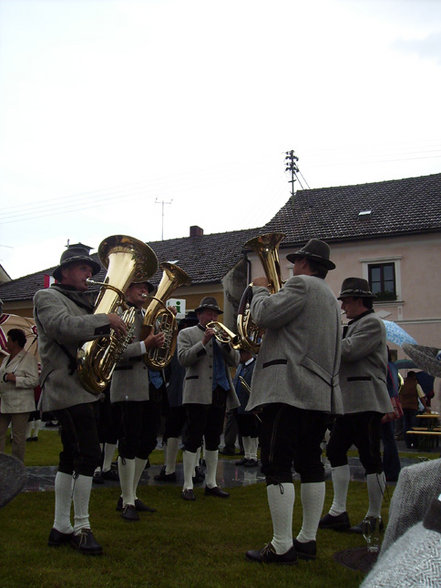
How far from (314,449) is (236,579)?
1177 millimetres

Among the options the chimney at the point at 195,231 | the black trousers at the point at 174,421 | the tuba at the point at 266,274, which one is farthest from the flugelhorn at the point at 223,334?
the chimney at the point at 195,231

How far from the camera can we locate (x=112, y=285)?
16.8ft

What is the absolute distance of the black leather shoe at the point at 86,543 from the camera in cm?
446

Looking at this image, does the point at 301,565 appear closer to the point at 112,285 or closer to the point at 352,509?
the point at 352,509

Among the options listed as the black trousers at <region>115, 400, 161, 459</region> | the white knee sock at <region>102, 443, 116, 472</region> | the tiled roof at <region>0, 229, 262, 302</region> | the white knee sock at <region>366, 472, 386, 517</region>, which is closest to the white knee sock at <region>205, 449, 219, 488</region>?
the black trousers at <region>115, 400, 161, 459</region>

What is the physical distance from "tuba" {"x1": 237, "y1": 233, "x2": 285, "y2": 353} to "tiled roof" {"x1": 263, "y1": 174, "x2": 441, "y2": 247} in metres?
19.9

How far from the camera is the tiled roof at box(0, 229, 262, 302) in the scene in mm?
29984

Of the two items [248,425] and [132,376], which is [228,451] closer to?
[248,425]

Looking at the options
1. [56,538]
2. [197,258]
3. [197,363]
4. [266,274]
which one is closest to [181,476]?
[197,363]

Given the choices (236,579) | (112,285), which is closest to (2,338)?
(112,285)

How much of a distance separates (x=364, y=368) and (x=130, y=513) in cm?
261

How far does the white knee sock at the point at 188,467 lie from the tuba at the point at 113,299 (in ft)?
8.12

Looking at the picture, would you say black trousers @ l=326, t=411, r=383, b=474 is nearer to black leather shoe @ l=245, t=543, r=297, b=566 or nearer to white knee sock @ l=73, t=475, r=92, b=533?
black leather shoe @ l=245, t=543, r=297, b=566

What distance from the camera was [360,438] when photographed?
5.45m
